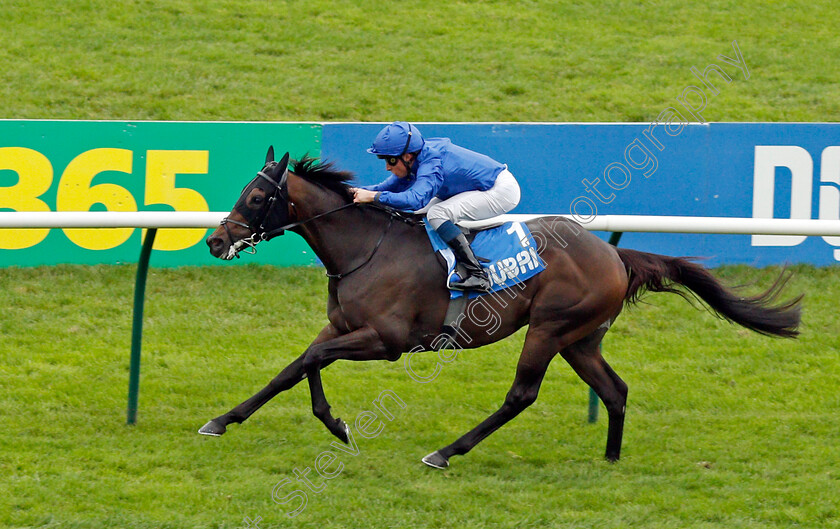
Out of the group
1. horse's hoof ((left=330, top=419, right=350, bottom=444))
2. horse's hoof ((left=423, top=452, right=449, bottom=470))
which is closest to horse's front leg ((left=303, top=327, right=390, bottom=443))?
horse's hoof ((left=330, top=419, right=350, bottom=444))

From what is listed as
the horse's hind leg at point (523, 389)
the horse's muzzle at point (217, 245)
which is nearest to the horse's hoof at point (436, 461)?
the horse's hind leg at point (523, 389)

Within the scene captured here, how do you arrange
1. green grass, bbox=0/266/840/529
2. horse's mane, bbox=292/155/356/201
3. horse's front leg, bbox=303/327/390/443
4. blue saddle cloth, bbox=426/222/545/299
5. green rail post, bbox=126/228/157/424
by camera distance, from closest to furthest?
green grass, bbox=0/266/840/529
horse's front leg, bbox=303/327/390/443
blue saddle cloth, bbox=426/222/545/299
horse's mane, bbox=292/155/356/201
green rail post, bbox=126/228/157/424

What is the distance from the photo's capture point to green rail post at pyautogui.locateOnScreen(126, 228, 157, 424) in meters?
5.22

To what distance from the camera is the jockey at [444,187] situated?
480 cm

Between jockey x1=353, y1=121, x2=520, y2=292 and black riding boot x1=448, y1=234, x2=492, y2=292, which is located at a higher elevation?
jockey x1=353, y1=121, x2=520, y2=292

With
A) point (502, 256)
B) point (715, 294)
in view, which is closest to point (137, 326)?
point (502, 256)

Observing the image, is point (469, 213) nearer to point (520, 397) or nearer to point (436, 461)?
point (520, 397)

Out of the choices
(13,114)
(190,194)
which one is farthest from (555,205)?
(13,114)

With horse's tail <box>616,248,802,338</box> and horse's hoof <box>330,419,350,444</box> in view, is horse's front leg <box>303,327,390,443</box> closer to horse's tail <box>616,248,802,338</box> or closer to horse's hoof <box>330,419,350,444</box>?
horse's hoof <box>330,419,350,444</box>

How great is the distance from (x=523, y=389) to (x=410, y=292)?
76 cm

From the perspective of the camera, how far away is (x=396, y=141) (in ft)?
15.7

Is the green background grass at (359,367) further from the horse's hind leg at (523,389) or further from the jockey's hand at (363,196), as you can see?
the jockey's hand at (363,196)

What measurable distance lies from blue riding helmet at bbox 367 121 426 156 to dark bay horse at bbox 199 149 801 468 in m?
0.37

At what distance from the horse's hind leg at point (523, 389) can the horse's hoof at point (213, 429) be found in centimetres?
111
